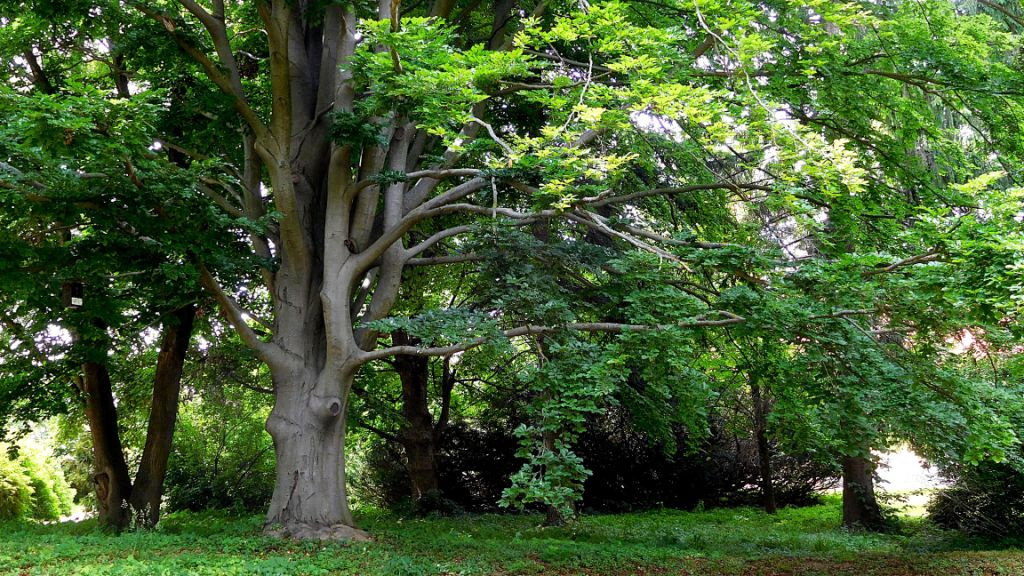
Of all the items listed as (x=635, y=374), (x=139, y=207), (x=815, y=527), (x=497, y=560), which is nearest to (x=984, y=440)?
(x=497, y=560)

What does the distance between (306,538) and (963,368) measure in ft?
32.0

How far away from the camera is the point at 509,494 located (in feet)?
21.7

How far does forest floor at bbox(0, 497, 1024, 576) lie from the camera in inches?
266

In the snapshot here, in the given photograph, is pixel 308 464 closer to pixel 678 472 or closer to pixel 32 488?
pixel 678 472

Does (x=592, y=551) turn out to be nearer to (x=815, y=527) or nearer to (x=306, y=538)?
(x=306, y=538)

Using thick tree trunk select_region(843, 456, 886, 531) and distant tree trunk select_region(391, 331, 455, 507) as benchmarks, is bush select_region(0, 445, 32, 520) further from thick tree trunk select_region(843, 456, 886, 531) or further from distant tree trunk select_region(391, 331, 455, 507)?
thick tree trunk select_region(843, 456, 886, 531)

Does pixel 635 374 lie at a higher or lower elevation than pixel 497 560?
higher

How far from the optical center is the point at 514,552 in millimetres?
8406

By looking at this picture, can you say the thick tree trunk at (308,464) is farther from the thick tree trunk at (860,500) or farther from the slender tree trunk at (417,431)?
the thick tree trunk at (860,500)

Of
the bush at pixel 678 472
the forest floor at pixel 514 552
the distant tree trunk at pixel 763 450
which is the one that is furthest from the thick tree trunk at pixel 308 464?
the distant tree trunk at pixel 763 450

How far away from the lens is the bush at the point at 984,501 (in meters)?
9.69

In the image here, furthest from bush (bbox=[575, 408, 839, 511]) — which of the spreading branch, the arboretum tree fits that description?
the spreading branch

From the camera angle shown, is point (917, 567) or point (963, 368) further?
point (963, 368)

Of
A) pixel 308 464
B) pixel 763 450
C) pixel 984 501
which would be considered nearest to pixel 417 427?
pixel 308 464
